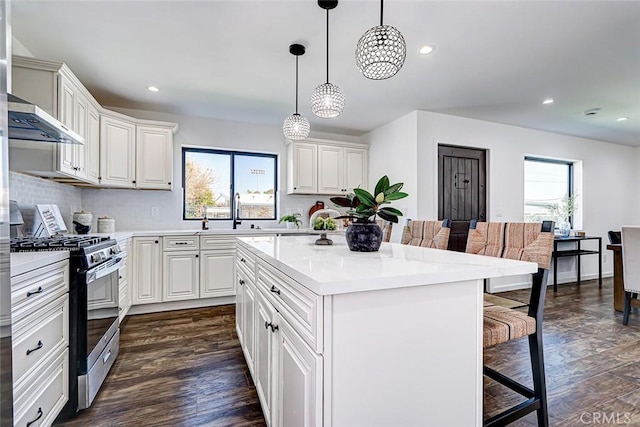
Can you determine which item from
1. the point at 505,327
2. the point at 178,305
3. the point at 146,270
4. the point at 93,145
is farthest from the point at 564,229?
the point at 93,145

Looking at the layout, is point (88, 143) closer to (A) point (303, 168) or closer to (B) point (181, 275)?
(B) point (181, 275)

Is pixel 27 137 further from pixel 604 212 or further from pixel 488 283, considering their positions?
pixel 604 212

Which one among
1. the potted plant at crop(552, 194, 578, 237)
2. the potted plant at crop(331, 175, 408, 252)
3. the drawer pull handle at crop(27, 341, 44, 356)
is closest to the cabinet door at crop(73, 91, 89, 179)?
the drawer pull handle at crop(27, 341, 44, 356)

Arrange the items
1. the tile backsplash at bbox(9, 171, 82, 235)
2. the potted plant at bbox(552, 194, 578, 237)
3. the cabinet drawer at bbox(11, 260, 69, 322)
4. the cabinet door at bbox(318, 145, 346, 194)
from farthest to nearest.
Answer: the potted plant at bbox(552, 194, 578, 237) → the cabinet door at bbox(318, 145, 346, 194) → the tile backsplash at bbox(9, 171, 82, 235) → the cabinet drawer at bbox(11, 260, 69, 322)

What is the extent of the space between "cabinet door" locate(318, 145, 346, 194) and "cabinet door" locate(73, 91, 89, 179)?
275 cm

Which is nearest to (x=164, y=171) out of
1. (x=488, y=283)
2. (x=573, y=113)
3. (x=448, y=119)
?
(x=448, y=119)

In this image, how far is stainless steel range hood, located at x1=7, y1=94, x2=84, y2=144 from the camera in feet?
4.97

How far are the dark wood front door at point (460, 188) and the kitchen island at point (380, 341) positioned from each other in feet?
10.0

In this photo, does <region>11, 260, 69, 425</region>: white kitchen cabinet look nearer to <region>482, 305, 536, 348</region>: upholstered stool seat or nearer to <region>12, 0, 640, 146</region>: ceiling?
<region>12, 0, 640, 146</region>: ceiling

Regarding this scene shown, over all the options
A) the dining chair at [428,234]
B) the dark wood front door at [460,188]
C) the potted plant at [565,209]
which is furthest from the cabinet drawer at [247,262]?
the potted plant at [565,209]

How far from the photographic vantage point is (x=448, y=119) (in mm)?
4016

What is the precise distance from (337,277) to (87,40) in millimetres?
2786

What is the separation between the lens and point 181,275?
3479mm

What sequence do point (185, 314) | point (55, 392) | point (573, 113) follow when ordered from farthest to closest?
point (573, 113) < point (185, 314) < point (55, 392)
